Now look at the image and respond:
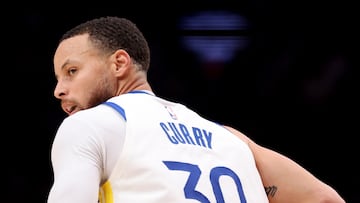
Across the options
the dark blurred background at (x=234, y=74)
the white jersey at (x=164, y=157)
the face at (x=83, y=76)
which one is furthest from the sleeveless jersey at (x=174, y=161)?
the dark blurred background at (x=234, y=74)

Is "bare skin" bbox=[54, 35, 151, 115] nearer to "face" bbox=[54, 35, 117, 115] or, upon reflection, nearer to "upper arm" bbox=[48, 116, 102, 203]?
"face" bbox=[54, 35, 117, 115]

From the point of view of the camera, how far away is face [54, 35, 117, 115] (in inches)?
78.3

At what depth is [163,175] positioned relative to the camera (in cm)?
176

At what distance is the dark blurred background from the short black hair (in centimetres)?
175

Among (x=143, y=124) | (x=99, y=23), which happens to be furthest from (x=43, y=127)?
(x=143, y=124)

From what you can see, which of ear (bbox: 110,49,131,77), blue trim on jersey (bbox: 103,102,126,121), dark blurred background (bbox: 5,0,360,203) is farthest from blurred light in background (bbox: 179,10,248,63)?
blue trim on jersey (bbox: 103,102,126,121)

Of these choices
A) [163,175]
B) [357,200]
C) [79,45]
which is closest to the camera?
[163,175]

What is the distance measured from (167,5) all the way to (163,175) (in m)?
2.46

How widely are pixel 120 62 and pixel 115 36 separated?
88 mm

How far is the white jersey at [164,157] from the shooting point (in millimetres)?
1739

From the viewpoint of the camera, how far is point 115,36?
209cm

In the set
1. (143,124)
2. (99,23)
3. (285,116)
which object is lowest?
(285,116)

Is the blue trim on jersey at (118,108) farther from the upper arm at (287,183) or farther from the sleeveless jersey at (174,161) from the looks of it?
the upper arm at (287,183)

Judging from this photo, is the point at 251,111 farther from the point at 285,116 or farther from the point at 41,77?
the point at 41,77
